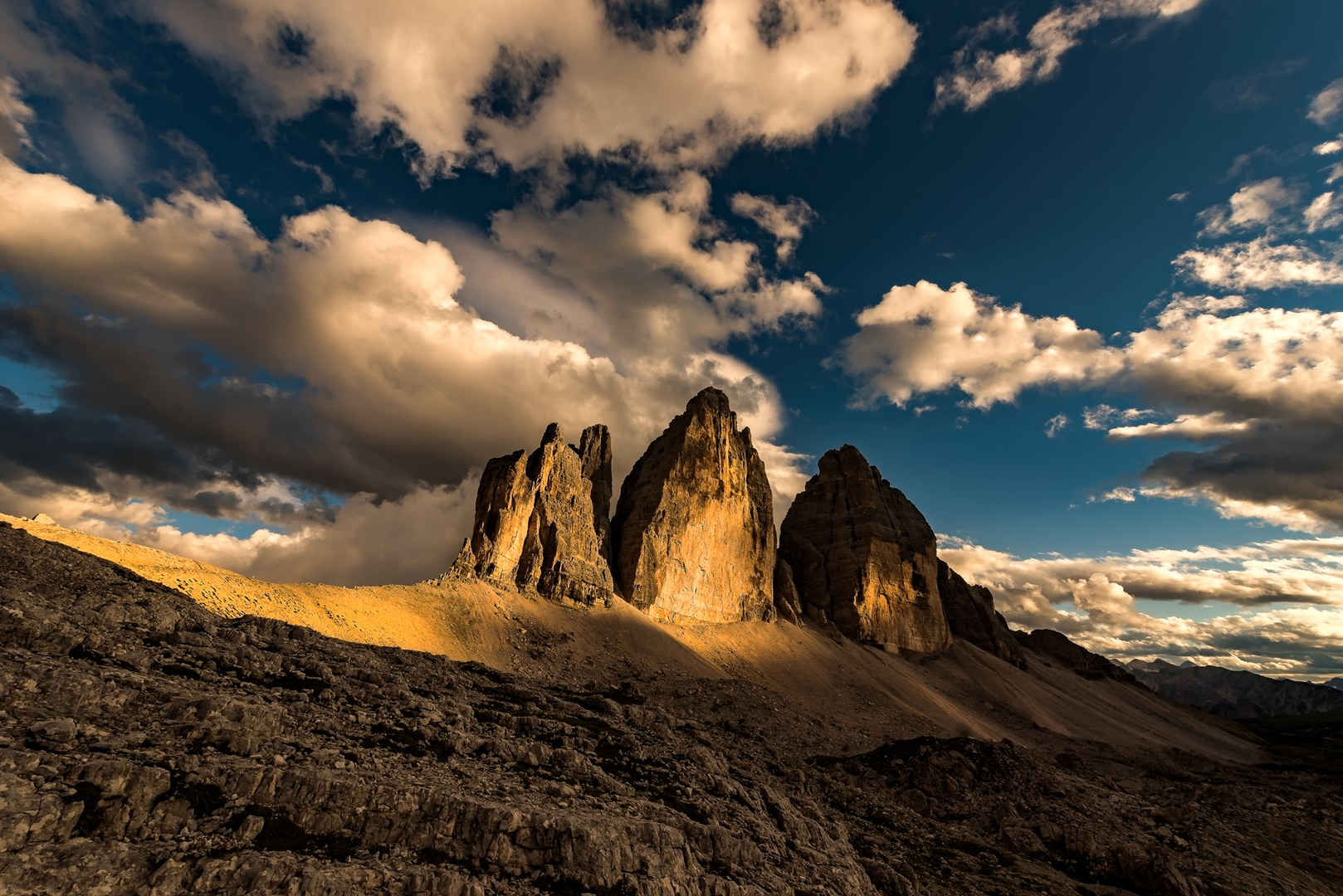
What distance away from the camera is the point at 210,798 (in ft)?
56.9

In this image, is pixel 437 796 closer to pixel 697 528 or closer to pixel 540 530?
pixel 540 530

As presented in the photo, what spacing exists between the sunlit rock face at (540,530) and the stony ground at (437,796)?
49233 millimetres

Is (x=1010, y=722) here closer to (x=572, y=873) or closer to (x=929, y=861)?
(x=929, y=861)

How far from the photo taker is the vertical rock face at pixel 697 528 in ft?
440

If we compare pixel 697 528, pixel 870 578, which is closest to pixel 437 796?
pixel 697 528

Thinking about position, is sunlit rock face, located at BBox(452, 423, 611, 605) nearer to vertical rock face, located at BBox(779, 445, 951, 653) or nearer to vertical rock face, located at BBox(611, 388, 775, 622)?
Result: vertical rock face, located at BBox(611, 388, 775, 622)

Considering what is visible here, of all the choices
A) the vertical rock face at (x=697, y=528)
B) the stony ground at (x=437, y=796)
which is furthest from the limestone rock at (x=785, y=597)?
the stony ground at (x=437, y=796)

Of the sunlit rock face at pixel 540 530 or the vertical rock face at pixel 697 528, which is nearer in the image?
the sunlit rock face at pixel 540 530

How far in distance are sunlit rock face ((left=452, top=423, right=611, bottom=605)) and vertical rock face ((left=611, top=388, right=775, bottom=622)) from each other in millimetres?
12379

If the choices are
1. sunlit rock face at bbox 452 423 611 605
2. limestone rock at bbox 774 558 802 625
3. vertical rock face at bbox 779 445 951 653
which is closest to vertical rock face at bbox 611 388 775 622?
limestone rock at bbox 774 558 802 625

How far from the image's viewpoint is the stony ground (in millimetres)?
15953

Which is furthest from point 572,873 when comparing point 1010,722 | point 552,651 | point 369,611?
point 1010,722

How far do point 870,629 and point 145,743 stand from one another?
174075mm

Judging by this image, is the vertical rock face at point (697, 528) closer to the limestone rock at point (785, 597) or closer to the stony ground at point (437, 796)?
the limestone rock at point (785, 597)
